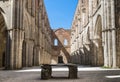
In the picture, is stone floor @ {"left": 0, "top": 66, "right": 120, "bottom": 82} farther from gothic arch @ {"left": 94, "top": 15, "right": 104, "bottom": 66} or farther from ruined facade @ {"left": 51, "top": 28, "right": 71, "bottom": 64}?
ruined facade @ {"left": 51, "top": 28, "right": 71, "bottom": 64}

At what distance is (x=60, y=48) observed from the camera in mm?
65562

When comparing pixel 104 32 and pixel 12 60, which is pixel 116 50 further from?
pixel 12 60

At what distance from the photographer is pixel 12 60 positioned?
64.6 ft

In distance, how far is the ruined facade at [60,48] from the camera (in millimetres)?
65688

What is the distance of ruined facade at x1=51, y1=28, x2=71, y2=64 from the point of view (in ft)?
216

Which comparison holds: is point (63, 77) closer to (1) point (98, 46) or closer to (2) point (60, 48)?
(1) point (98, 46)

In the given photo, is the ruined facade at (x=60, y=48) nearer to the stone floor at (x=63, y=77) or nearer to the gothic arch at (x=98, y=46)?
the gothic arch at (x=98, y=46)

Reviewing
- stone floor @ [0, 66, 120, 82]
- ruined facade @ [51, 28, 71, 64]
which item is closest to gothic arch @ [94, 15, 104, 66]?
stone floor @ [0, 66, 120, 82]

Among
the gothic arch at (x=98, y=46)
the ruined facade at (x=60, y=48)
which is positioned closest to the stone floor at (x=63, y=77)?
the gothic arch at (x=98, y=46)

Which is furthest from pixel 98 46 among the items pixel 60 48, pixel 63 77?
pixel 60 48

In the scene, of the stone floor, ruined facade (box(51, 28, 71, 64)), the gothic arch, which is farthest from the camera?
ruined facade (box(51, 28, 71, 64))

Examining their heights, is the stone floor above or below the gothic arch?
below

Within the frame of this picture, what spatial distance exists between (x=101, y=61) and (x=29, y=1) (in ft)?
41.7

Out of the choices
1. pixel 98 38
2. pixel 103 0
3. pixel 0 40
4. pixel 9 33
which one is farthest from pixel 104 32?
pixel 0 40
